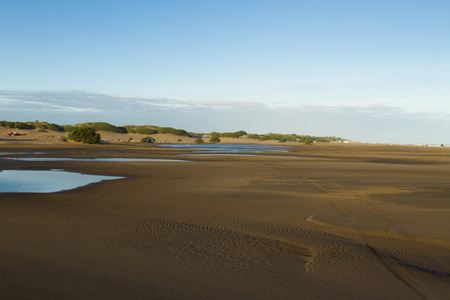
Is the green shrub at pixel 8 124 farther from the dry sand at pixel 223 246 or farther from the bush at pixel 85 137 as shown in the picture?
the dry sand at pixel 223 246

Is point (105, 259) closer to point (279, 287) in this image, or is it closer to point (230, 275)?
point (230, 275)

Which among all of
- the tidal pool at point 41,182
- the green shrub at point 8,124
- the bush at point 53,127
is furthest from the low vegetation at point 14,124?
the tidal pool at point 41,182

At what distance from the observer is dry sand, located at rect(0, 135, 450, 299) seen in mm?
4469

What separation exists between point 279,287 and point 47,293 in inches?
111

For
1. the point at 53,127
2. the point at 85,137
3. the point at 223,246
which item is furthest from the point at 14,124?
the point at 223,246

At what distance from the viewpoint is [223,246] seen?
6250 millimetres

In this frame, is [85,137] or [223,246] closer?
[223,246]

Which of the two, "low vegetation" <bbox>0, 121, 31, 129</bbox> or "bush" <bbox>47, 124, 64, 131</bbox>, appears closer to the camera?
"low vegetation" <bbox>0, 121, 31, 129</bbox>

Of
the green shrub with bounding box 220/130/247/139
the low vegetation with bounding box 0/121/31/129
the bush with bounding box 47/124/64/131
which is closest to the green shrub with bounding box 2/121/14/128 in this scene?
the low vegetation with bounding box 0/121/31/129

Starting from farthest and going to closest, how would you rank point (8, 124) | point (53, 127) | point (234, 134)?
1. point (234, 134)
2. point (53, 127)
3. point (8, 124)

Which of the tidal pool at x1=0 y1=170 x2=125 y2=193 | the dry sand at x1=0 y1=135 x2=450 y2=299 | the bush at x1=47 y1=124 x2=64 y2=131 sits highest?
the bush at x1=47 y1=124 x2=64 y2=131

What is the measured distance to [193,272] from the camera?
4.98 metres

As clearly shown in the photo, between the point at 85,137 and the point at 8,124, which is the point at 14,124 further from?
the point at 85,137

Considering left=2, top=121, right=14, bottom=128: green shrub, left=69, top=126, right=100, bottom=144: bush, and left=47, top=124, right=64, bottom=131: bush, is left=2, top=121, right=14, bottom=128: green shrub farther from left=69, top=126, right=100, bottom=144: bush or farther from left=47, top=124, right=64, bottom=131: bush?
left=69, top=126, right=100, bottom=144: bush
